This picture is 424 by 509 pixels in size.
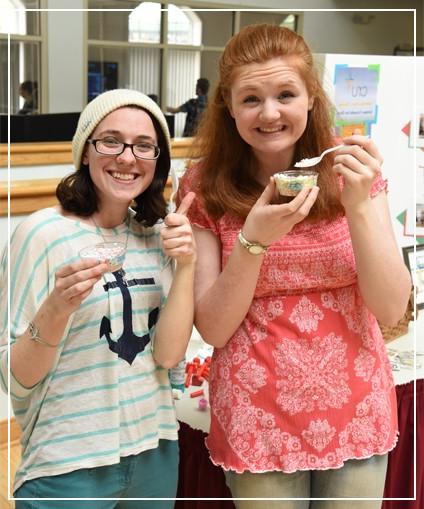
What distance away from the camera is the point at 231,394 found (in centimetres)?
121

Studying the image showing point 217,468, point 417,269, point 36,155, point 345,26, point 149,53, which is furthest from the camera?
point 345,26

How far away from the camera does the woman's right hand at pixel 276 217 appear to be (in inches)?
42.6

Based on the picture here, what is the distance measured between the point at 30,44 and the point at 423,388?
6418 millimetres

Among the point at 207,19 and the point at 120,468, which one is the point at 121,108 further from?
the point at 207,19

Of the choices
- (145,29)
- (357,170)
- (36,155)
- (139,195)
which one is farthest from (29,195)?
(145,29)

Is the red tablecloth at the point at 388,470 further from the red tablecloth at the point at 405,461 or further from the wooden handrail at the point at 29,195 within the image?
the wooden handrail at the point at 29,195

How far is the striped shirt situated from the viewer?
1102 mm

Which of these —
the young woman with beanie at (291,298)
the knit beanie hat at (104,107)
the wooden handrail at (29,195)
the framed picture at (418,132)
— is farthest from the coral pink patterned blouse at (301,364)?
the framed picture at (418,132)

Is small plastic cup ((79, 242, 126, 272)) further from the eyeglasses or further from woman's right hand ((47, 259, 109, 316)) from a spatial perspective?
the eyeglasses

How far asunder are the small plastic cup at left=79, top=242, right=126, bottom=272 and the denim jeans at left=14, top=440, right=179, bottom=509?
37 centimetres

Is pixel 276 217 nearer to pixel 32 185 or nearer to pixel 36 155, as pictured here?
pixel 32 185

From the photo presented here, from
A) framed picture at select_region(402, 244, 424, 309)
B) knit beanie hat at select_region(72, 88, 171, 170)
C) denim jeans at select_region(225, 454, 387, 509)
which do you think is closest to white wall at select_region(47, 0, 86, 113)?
framed picture at select_region(402, 244, 424, 309)

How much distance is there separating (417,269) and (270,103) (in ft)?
4.25

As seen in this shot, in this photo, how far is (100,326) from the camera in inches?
45.1
